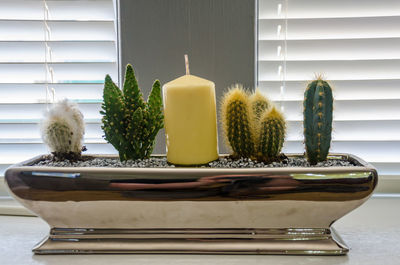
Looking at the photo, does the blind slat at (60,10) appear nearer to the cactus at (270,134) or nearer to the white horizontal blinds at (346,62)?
the white horizontal blinds at (346,62)

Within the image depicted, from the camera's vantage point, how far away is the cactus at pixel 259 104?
68cm

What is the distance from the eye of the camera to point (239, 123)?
2.09 feet

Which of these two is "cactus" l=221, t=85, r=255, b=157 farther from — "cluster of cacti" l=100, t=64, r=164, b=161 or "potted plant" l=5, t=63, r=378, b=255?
"cluster of cacti" l=100, t=64, r=164, b=161

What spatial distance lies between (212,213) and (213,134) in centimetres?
15

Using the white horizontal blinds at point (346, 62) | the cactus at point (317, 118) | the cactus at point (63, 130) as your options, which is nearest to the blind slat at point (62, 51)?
the cactus at point (63, 130)

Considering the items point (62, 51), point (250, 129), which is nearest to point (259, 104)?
point (250, 129)

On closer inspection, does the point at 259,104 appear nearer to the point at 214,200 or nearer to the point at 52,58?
the point at 214,200

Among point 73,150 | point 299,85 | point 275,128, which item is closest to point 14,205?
point 73,150

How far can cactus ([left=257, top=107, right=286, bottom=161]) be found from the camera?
2.03 feet

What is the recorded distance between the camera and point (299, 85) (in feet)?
2.97

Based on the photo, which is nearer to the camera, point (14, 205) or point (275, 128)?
point (275, 128)

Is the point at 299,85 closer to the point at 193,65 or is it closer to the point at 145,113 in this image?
the point at 193,65

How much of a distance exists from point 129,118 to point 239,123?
0.20m

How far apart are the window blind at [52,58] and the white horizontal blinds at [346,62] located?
0.41m
